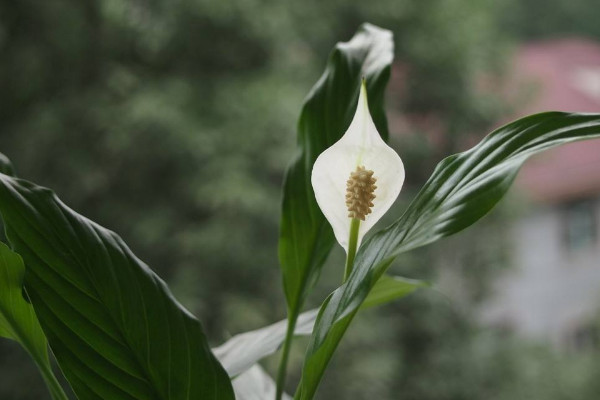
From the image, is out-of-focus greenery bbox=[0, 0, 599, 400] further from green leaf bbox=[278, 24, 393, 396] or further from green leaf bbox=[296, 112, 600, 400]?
green leaf bbox=[296, 112, 600, 400]

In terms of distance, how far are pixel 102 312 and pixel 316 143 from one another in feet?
0.56

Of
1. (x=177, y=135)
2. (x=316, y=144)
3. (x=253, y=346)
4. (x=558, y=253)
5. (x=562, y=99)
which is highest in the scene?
(x=316, y=144)

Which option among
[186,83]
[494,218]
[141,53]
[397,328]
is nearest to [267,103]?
[186,83]

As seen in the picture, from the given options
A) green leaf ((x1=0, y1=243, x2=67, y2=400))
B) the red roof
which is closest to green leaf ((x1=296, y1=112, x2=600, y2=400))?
green leaf ((x1=0, y1=243, x2=67, y2=400))

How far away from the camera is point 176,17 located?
3266mm

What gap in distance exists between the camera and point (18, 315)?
40cm

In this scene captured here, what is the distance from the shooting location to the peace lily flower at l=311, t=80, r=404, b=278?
0.38m

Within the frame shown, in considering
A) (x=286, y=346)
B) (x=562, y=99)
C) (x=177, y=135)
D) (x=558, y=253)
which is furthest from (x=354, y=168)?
(x=562, y=99)

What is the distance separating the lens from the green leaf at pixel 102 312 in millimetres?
372

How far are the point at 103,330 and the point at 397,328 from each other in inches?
156

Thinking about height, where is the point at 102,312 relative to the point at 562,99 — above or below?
above

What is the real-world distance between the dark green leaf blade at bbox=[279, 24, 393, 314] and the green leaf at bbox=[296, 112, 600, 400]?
104mm

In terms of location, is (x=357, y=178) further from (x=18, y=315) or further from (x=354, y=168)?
(x=18, y=315)

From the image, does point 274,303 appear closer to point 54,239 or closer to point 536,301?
point 54,239
